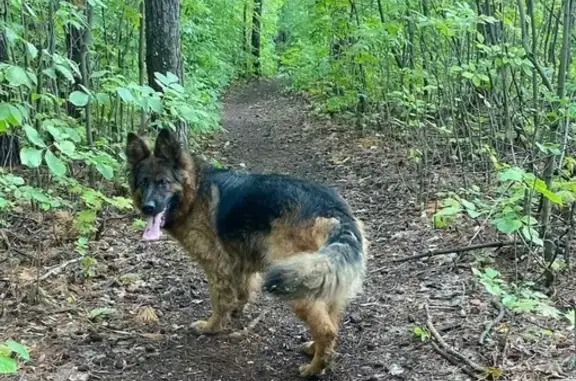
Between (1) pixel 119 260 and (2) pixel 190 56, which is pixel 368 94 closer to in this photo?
(1) pixel 119 260

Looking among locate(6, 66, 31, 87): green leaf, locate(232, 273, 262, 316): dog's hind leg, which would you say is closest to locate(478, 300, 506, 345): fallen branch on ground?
locate(232, 273, 262, 316): dog's hind leg

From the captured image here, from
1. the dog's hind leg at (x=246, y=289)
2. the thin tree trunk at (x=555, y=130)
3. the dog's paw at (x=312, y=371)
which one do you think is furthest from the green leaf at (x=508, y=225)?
the dog's hind leg at (x=246, y=289)

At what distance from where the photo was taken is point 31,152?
337cm

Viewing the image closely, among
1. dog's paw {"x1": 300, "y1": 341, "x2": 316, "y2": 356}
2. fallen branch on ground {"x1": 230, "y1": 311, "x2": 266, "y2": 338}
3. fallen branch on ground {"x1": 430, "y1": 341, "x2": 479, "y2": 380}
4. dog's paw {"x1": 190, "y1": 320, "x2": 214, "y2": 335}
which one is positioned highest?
fallen branch on ground {"x1": 430, "y1": 341, "x2": 479, "y2": 380}

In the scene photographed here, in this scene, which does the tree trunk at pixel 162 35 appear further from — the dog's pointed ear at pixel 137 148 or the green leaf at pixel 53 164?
the green leaf at pixel 53 164

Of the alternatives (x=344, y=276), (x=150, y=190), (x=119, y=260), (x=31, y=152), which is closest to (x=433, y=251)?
(x=344, y=276)

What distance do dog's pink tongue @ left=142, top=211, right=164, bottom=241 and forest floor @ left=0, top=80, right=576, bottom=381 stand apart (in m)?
0.74

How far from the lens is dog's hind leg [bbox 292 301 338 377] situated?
3.82m

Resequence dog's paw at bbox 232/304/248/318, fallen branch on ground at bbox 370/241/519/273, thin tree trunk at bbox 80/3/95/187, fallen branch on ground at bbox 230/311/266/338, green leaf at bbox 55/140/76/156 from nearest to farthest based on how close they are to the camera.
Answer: green leaf at bbox 55/140/76/156
fallen branch on ground at bbox 230/311/266/338
dog's paw at bbox 232/304/248/318
fallen branch on ground at bbox 370/241/519/273
thin tree trunk at bbox 80/3/95/187

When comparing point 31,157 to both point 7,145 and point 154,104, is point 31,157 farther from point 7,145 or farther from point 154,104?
point 7,145

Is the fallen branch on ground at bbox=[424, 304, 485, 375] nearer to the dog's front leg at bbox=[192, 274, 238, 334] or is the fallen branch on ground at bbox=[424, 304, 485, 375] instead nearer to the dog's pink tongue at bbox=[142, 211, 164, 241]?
the dog's front leg at bbox=[192, 274, 238, 334]

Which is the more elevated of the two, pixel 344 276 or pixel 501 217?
pixel 501 217

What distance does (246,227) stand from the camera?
174 inches

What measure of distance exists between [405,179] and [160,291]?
13.2 ft
